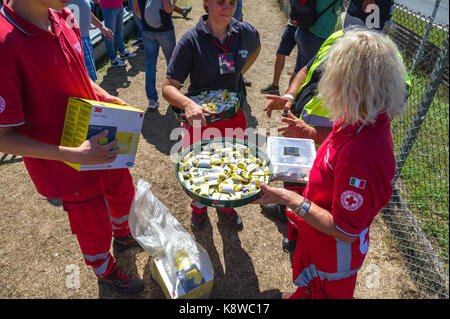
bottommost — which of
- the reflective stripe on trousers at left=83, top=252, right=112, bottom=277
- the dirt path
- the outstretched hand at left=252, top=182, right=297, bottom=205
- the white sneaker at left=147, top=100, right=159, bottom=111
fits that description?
the dirt path

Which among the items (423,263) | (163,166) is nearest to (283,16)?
(163,166)

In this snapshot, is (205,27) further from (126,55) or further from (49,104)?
(126,55)

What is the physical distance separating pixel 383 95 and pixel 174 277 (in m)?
1.85

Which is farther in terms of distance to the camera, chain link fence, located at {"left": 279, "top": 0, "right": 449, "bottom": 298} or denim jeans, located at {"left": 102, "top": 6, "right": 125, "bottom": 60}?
denim jeans, located at {"left": 102, "top": 6, "right": 125, "bottom": 60}

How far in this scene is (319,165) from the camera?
1673 mm

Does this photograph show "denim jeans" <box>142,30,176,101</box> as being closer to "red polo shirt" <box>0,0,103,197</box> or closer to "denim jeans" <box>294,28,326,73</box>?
"denim jeans" <box>294,28,326,73</box>

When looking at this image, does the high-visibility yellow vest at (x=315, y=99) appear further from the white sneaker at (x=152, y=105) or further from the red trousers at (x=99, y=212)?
the white sneaker at (x=152, y=105)

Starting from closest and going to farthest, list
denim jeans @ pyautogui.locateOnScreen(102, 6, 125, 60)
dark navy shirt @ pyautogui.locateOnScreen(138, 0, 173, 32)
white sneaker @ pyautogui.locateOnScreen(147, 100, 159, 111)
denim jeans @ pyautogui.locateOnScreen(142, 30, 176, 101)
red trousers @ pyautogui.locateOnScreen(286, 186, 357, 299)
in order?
red trousers @ pyautogui.locateOnScreen(286, 186, 357, 299) → dark navy shirt @ pyautogui.locateOnScreen(138, 0, 173, 32) → denim jeans @ pyautogui.locateOnScreen(142, 30, 176, 101) → white sneaker @ pyautogui.locateOnScreen(147, 100, 159, 111) → denim jeans @ pyautogui.locateOnScreen(102, 6, 125, 60)

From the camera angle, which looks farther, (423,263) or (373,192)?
(423,263)

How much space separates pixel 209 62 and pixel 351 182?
1545 mm

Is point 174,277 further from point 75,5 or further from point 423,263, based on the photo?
point 75,5

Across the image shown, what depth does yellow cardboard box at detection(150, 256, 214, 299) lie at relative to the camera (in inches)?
85.1

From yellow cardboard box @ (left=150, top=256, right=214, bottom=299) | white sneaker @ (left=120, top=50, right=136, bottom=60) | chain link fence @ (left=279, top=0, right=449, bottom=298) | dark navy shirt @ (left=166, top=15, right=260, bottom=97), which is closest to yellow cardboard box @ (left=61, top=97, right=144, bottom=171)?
dark navy shirt @ (left=166, top=15, right=260, bottom=97)

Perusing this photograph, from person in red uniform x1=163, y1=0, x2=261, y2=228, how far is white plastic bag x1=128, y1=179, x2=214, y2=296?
2.18 feet
